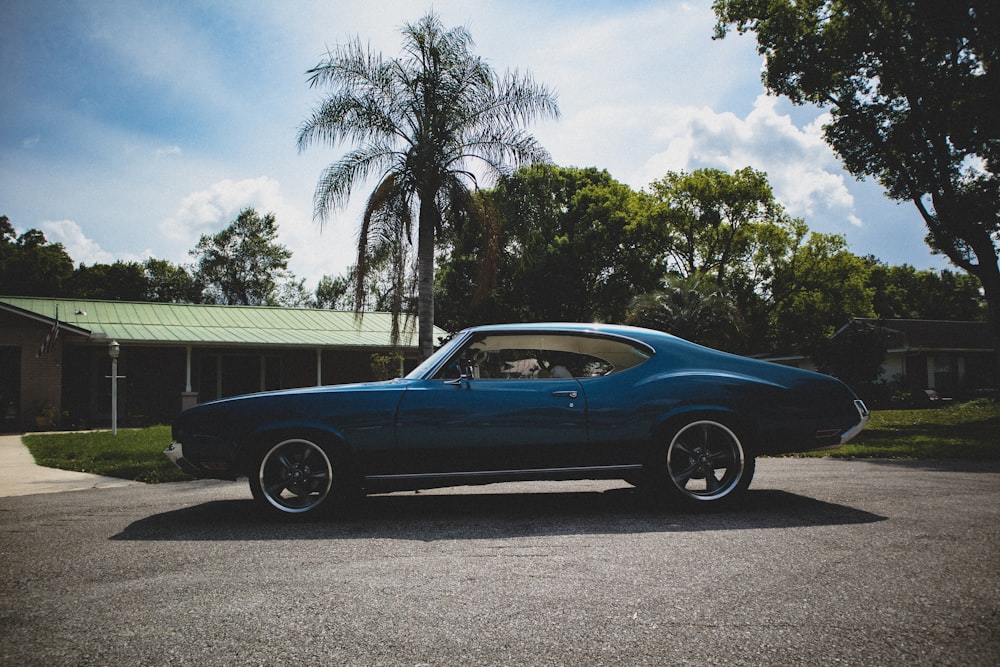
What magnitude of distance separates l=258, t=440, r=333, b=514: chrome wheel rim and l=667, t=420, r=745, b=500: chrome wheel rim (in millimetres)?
2543

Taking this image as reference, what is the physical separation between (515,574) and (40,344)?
21004mm

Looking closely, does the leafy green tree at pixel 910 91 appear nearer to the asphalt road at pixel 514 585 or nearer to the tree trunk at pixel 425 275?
the tree trunk at pixel 425 275

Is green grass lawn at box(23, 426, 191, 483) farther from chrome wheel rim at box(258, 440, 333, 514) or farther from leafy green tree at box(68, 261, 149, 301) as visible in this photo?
leafy green tree at box(68, 261, 149, 301)

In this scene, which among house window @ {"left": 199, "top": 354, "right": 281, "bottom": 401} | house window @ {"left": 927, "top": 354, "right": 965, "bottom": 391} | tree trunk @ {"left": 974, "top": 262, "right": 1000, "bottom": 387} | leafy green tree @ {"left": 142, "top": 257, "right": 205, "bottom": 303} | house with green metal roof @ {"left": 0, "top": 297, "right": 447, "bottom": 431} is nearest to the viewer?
house with green metal roof @ {"left": 0, "top": 297, "right": 447, "bottom": 431}

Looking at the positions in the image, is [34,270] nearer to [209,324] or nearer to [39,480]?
[209,324]

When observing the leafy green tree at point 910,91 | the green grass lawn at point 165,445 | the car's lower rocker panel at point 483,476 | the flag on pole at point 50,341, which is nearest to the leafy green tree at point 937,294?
the leafy green tree at point 910,91

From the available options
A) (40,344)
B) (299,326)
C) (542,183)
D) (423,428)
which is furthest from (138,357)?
(423,428)

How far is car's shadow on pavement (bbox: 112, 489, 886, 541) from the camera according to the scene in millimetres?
4445

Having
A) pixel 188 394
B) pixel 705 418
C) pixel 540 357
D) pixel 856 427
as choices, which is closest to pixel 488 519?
pixel 540 357

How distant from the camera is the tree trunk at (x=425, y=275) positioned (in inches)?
546

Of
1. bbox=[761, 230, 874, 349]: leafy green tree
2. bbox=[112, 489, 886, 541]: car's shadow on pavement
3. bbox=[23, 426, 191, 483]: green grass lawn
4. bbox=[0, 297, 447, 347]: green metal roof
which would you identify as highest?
bbox=[761, 230, 874, 349]: leafy green tree

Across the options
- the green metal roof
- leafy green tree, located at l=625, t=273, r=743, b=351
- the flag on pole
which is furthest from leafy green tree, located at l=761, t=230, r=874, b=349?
the flag on pole

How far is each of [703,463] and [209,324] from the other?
2190 cm

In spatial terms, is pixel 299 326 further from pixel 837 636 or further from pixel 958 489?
pixel 837 636
